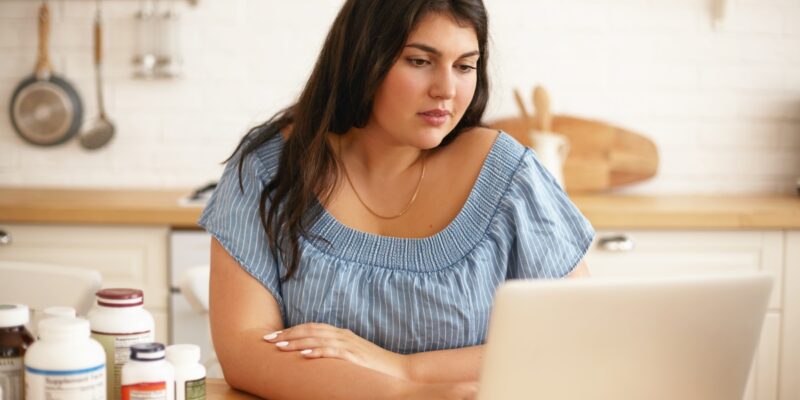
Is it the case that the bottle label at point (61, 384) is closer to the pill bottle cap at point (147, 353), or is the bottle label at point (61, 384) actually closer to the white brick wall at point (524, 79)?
the pill bottle cap at point (147, 353)

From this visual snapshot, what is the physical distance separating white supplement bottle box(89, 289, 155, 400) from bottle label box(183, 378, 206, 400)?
2.8 inches

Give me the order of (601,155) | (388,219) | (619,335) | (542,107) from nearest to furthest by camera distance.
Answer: (619,335), (388,219), (542,107), (601,155)

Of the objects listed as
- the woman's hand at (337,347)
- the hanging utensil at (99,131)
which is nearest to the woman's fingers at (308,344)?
the woman's hand at (337,347)

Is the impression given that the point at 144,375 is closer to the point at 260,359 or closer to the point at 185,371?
the point at 185,371

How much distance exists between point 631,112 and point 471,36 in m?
1.79

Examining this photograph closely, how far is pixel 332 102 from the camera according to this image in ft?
5.36

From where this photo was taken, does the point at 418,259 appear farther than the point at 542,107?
No

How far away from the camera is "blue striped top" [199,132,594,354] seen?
60.4 inches

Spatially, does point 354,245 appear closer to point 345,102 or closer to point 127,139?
point 345,102

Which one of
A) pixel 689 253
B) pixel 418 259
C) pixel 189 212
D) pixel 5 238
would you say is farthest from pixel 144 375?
pixel 689 253

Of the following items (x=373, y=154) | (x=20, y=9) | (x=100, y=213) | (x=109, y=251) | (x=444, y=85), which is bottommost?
(x=109, y=251)

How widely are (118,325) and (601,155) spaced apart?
229cm

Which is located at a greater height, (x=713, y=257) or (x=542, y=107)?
(x=542, y=107)

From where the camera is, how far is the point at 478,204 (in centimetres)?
163
